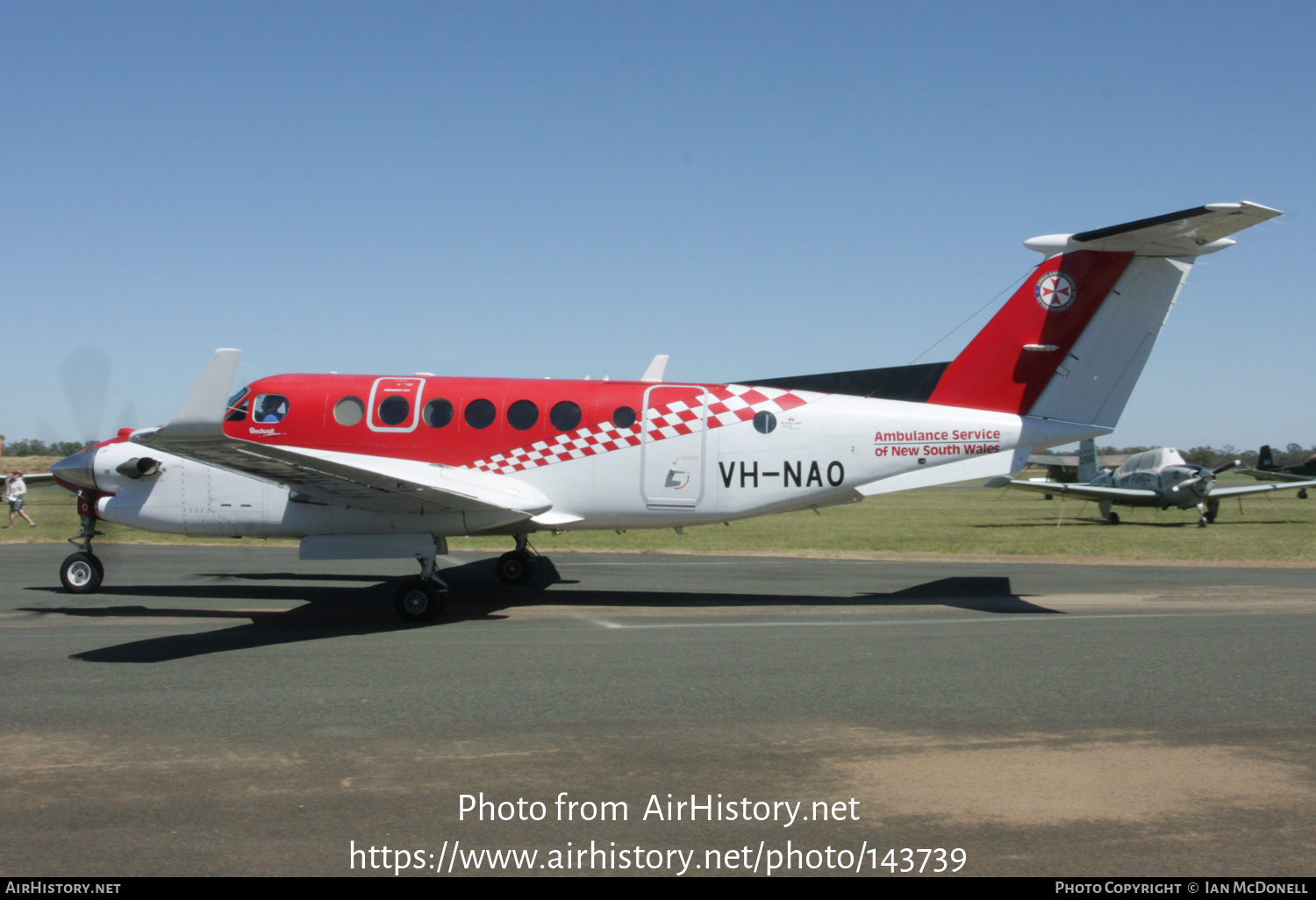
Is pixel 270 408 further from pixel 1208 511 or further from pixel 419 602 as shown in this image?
pixel 1208 511

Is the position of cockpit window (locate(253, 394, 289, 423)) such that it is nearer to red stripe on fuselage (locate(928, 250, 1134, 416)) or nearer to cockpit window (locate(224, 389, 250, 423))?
cockpit window (locate(224, 389, 250, 423))

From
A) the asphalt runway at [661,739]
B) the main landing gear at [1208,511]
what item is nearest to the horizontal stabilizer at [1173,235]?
the asphalt runway at [661,739]

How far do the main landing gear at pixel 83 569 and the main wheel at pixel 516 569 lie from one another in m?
5.85

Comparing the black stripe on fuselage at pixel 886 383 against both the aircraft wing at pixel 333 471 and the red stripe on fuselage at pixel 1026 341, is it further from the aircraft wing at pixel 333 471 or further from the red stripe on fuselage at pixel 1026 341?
the aircraft wing at pixel 333 471

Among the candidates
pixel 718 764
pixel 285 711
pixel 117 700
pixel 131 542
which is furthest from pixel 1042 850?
pixel 131 542

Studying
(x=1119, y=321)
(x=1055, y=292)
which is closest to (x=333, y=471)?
(x=1055, y=292)

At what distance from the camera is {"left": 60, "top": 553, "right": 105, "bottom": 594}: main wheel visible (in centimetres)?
1314

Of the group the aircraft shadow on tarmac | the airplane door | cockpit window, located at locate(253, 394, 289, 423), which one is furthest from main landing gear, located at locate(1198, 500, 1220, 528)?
cockpit window, located at locate(253, 394, 289, 423)

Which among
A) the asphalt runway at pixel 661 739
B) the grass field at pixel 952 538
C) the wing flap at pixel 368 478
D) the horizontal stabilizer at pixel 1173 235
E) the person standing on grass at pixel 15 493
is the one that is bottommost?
the grass field at pixel 952 538

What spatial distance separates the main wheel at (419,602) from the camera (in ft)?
36.5

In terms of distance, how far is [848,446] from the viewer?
12.2 m

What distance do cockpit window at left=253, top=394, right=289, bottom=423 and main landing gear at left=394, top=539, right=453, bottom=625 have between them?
3.33 meters

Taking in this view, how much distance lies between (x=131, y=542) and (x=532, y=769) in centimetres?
2094

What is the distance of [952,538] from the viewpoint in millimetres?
25828
